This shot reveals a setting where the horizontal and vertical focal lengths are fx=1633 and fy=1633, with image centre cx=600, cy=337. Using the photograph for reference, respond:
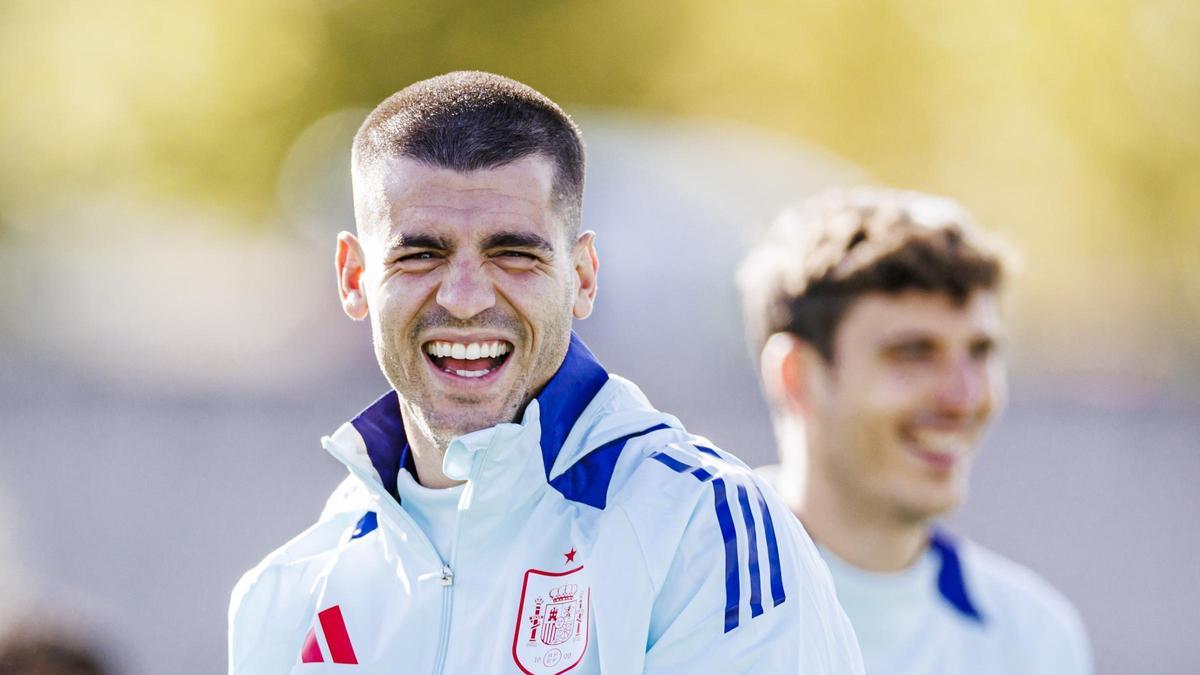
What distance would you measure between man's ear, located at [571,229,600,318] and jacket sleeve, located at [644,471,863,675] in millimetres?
568

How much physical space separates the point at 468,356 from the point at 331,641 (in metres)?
0.58

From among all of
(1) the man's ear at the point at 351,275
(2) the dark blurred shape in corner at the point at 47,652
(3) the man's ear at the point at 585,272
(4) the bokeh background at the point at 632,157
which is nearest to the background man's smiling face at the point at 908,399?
(3) the man's ear at the point at 585,272

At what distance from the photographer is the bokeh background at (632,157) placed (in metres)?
12.6

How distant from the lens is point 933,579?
14.3 ft

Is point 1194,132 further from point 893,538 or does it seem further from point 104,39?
point 893,538

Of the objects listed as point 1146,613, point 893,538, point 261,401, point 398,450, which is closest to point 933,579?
point 893,538

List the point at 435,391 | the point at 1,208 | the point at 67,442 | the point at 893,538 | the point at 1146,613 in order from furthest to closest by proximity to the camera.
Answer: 1. the point at 1,208
2. the point at 67,442
3. the point at 1146,613
4. the point at 893,538
5. the point at 435,391

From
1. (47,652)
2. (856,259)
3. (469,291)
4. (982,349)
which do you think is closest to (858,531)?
(982,349)

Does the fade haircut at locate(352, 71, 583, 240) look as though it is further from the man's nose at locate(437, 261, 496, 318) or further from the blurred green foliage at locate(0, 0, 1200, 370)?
the blurred green foliage at locate(0, 0, 1200, 370)

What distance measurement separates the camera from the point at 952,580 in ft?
14.3

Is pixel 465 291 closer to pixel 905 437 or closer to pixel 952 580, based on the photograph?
pixel 905 437

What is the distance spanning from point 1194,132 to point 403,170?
37.7ft

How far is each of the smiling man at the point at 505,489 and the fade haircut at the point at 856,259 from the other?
4.43ft

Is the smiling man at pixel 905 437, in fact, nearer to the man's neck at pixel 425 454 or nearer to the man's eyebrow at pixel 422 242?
the man's neck at pixel 425 454
